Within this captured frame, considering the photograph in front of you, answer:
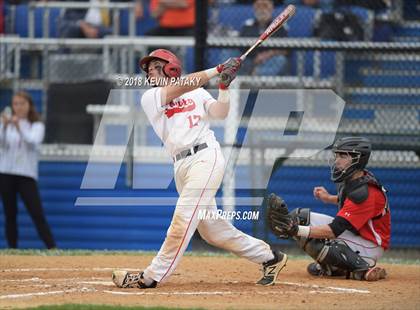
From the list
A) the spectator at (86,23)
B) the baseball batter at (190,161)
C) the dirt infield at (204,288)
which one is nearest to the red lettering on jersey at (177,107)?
the baseball batter at (190,161)

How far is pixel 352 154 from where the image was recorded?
7.87 m

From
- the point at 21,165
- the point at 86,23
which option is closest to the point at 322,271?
the point at 21,165

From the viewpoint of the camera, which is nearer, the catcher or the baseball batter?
the baseball batter

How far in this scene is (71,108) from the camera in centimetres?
1301

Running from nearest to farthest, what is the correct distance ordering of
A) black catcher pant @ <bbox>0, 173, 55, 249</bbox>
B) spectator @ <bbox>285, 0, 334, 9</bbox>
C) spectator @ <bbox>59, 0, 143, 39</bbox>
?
1. spectator @ <bbox>285, 0, 334, 9</bbox>
2. black catcher pant @ <bbox>0, 173, 55, 249</bbox>
3. spectator @ <bbox>59, 0, 143, 39</bbox>

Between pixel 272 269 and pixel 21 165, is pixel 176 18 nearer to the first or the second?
pixel 21 165

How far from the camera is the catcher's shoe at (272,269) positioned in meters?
7.41

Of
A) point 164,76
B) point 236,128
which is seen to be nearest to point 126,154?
point 236,128

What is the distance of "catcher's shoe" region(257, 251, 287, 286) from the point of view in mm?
7406

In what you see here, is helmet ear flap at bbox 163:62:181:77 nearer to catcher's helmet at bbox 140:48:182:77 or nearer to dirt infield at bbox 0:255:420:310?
catcher's helmet at bbox 140:48:182:77

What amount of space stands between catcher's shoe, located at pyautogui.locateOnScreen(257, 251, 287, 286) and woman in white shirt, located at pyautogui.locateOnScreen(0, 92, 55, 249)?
5.12m

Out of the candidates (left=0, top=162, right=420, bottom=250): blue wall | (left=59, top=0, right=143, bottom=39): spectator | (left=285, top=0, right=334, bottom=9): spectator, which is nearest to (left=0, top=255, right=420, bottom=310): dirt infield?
(left=0, top=162, right=420, bottom=250): blue wall

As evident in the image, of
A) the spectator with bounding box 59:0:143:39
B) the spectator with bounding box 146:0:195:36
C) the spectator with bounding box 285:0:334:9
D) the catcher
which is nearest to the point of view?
the catcher

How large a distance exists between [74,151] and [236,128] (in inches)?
99.7
